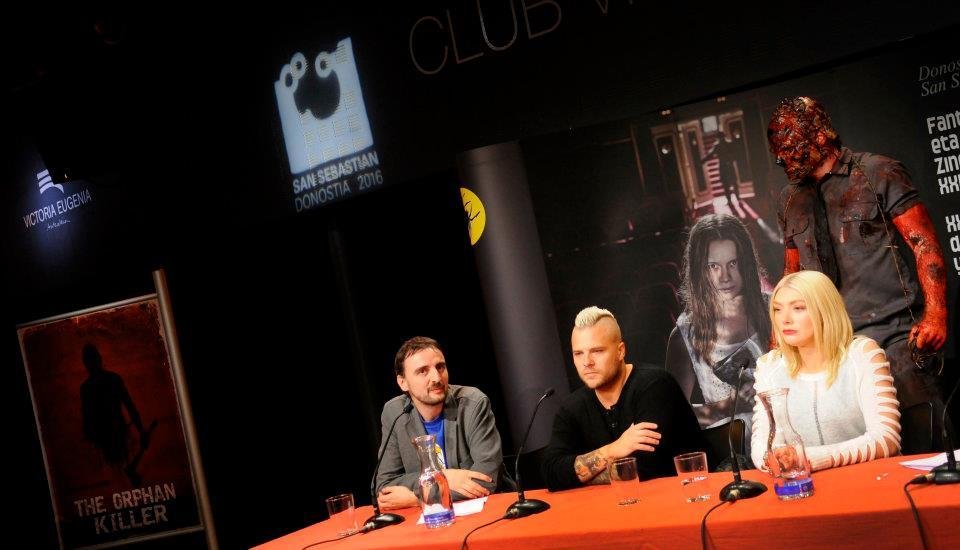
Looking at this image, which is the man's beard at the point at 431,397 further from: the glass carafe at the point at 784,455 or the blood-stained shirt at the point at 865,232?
the glass carafe at the point at 784,455

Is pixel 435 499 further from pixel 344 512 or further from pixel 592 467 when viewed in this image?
pixel 592 467

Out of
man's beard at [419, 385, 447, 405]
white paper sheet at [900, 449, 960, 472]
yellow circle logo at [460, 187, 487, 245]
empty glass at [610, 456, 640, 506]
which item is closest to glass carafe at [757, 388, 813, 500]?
white paper sheet at [900, 449, 960, 472]

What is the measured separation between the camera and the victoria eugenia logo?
208 inches

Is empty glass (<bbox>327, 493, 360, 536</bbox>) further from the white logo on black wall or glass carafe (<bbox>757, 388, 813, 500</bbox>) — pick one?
the white logo on black wall

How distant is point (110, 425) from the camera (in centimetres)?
629

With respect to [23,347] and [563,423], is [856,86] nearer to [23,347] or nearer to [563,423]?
[563,423]

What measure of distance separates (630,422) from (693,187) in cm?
111

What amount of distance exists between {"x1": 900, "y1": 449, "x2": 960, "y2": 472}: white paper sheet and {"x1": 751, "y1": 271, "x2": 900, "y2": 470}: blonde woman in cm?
34

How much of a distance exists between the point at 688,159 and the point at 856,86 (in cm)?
70

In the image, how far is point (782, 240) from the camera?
393 centimetres

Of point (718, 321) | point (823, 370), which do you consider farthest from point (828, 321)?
point (718, 321)

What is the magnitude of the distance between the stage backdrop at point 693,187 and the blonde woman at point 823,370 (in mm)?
821

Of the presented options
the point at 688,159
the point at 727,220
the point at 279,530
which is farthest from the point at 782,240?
the point at 279,530

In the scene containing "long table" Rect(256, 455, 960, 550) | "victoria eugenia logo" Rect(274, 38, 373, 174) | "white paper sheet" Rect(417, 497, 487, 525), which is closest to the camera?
"long table" Rect(256, 455, 960, 550)
